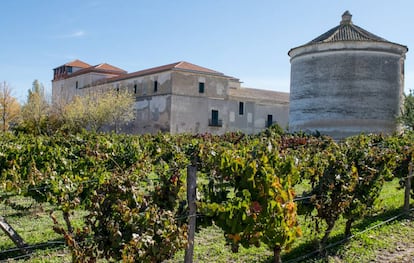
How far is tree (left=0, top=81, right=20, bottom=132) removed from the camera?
143ft

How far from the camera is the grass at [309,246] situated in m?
5.64

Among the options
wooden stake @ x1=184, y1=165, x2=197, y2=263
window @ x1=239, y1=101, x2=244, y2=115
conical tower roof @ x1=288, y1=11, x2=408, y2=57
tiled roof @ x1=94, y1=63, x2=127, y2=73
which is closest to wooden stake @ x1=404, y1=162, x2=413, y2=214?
wooden stake @ x1=184, y1=165, x2=197, y2=263

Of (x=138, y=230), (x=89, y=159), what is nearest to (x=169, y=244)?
(x=138, y=230)

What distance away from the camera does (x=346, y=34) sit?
27.8m

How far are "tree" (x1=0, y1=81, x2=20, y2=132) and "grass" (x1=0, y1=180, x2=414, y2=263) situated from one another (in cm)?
3919

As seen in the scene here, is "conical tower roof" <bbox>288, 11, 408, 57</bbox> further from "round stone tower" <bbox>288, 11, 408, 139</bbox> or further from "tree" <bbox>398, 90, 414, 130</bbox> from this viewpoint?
"tree" <bbox>398, 90, 414, 130</bbox>

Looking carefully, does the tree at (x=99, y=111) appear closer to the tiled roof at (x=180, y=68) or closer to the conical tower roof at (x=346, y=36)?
the tiled roof at (x=180, y=68)

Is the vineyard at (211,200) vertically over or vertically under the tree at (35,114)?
under

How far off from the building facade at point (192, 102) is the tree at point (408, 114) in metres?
17.1

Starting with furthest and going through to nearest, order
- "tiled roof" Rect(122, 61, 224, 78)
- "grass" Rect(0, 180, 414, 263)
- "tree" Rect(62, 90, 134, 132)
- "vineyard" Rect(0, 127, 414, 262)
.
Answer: "tiled roof" Rect(122, 61, 224, 78)
"tree" Rect(62, 90, 134, 132)
"grass" Rect(0, 180, 414, 263)
"vineyard" Rect(0, 127, 414, 262)

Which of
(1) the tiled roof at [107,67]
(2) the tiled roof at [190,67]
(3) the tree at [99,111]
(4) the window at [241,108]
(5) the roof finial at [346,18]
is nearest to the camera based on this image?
(5) the roof finial at [346,18]

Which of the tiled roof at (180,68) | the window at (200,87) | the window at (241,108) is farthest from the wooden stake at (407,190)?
the window at (241,108)

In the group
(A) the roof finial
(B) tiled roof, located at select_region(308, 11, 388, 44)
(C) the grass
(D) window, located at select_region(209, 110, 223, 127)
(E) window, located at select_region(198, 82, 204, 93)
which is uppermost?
(A) the roof finial

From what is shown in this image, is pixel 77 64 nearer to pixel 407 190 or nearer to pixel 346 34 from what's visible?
pixel 346 34
